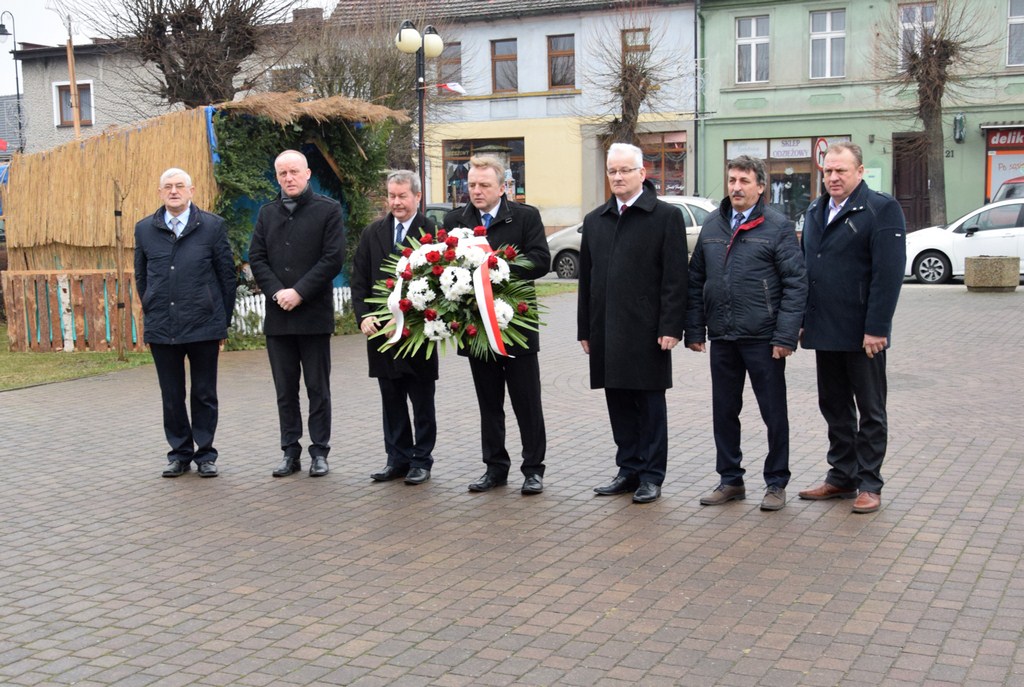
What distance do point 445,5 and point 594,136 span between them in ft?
21.6

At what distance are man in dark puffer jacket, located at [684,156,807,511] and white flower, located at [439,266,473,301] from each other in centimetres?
129

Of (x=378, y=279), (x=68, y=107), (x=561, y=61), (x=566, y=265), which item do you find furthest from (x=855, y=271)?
(x=68, y=107)

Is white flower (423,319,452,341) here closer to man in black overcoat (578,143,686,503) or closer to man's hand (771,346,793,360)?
man in black overcoat (578,143,686,503)

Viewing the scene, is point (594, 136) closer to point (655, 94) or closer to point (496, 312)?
point (655, 94)

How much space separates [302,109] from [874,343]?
10.1 metres

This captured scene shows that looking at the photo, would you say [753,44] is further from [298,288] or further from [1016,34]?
[298,288]

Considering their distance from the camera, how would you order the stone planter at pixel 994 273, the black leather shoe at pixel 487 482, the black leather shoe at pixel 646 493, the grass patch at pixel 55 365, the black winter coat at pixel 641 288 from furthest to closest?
1. the stone planter at pixel 994 273
2. the grass patch at pixel 55 365
3. the black leather shoe at pixel 487 482
4. the black leather shoe at pixel 646 493
5. the black winter coat at pixel 641 288

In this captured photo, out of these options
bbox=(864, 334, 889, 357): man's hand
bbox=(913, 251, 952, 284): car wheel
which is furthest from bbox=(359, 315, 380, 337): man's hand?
bbox=(913, 251, 952, 284): car wheel

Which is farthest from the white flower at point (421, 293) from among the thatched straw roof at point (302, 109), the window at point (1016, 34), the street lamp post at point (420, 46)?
the window at point (1016, 34)

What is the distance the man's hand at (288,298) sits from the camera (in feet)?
25.8

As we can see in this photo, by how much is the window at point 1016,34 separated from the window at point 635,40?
10.3m

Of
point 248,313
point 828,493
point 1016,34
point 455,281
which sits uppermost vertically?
point 1016,34

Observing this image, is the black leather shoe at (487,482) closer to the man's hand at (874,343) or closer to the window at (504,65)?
the man's hand at (874,343)

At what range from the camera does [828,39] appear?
36.3m
